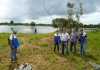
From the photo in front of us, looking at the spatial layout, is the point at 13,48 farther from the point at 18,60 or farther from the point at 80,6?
the point at 80,6

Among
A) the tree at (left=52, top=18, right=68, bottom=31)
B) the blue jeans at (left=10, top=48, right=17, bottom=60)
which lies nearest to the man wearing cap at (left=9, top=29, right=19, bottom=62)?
the blue jeans at (left=10, top=48, right=17, bottom=60)

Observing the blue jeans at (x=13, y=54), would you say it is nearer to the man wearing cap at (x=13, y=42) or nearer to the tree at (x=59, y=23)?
the man wearing cap at (x=13, y=42)

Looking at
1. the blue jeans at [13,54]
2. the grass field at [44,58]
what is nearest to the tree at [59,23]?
the grass field at [44,58]

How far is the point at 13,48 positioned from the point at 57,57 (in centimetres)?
270

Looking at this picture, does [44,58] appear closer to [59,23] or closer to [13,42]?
→ [13,42]

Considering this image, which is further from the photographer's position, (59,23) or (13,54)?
(59,23)

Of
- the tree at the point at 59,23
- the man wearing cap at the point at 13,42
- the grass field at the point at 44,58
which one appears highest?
the tree at the point at 59,23

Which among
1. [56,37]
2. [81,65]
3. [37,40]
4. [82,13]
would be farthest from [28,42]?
[82,13]

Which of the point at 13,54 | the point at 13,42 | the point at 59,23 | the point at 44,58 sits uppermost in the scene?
the point at 59,23

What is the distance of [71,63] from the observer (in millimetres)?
10445

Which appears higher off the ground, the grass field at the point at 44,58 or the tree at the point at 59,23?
the tree at the point at 59,23

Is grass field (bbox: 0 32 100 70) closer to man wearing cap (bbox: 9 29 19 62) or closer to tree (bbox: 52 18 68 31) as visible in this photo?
man wearing cap (bbox: 9 29 19 62)

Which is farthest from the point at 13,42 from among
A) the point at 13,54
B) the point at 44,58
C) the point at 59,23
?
the point at 59,23

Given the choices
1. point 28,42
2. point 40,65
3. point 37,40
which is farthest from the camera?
point 37,40
